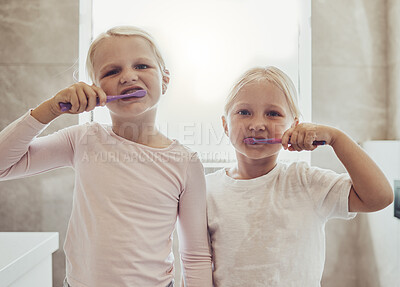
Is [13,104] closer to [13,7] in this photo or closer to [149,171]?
[13,7]

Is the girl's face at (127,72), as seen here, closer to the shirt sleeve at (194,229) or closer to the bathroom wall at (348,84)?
the shirt sleeve at (194,229)

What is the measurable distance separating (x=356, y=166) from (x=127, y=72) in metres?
0.45

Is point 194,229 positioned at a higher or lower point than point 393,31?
lower

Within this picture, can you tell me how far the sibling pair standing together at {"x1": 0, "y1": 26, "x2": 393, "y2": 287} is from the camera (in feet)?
2.06

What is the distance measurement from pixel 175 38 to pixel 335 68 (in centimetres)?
57

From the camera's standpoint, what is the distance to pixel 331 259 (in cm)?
117

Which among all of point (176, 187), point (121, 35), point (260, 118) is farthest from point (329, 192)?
point (121, 35)

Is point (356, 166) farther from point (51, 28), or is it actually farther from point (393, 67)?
point (51, 28)

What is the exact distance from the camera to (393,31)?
3.65ft

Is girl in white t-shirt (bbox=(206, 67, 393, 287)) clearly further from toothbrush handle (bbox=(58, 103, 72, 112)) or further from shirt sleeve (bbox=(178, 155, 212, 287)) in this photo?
toothbrush handle (bbox=(58, 103, 72, 112))

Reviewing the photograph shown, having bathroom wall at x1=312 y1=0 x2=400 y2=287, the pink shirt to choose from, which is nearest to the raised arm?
the pink shirt

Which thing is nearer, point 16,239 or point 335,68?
point 16,239

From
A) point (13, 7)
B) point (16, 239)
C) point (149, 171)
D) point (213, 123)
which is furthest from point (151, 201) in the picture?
point (13, 7)

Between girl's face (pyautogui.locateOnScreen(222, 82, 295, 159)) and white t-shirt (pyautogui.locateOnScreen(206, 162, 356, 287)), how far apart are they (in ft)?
0.23
